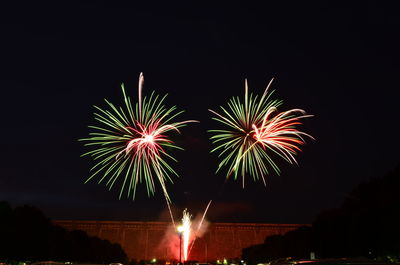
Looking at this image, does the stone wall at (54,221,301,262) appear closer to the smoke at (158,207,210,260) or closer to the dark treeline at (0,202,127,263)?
the smoke at (158,207,210,260)

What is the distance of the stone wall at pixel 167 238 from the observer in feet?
332

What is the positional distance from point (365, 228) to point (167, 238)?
66.0m

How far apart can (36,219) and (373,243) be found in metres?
29.1

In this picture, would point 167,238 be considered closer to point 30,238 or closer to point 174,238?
point 174,238

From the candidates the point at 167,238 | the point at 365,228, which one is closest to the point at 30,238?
the point at 365,228

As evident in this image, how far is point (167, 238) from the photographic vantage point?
4001 inches

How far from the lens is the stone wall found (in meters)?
101

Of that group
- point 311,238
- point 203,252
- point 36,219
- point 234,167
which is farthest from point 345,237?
point 203,252

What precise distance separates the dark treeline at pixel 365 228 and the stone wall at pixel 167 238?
4293cm

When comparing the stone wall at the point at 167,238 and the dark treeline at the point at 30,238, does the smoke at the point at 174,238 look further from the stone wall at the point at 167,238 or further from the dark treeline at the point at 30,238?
the dark treeline at the point at 30,238

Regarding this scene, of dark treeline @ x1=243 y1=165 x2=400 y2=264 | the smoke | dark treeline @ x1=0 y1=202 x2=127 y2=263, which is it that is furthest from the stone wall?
dark treeline @ x1=0 y1=202 x2=127 y2=263

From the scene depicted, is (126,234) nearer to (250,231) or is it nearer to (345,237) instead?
(250,231)

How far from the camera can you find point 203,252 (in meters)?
102

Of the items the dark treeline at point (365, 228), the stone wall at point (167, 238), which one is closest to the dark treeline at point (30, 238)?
the dark treeline at point (365, 228)
